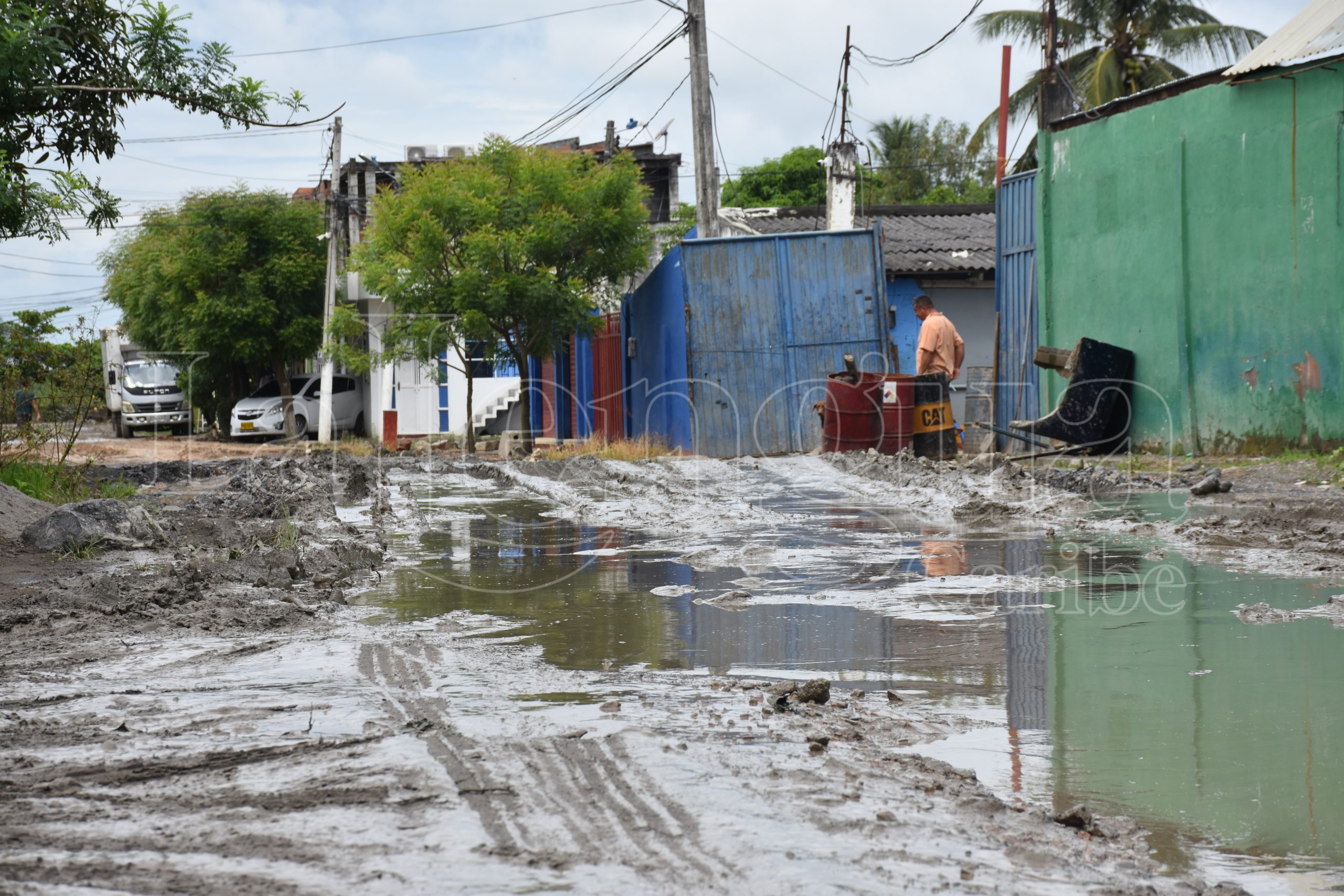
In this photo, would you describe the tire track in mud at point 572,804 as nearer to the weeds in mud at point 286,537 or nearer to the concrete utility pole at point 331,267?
the weeds in mud at point 286,537

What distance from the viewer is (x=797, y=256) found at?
629 inches

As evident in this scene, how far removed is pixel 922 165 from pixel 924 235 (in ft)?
80.2

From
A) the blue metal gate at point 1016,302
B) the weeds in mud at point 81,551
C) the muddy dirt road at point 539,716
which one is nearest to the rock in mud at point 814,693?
the muddy dirt road at point 539,716

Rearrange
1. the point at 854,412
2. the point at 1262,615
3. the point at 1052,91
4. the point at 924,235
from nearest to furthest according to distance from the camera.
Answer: the point at 1262,615 → the point at 854,412 → the point at 1052,91 → the point at 924,235

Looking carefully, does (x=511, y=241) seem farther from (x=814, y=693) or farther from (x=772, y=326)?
(x=814, y=693)

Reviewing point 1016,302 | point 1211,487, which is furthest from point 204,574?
point 1016,302

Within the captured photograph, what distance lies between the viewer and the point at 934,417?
41.8 feet

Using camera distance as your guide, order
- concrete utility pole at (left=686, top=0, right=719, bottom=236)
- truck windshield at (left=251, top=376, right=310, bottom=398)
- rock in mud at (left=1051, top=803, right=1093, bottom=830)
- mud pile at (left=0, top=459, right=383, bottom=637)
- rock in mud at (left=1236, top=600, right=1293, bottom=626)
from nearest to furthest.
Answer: rock in mud at (left=1051, top=803, right=1093, bottom=830) < rock in mud at (left=1236, top=600, right=1293, bottom=626) < mud pile at (left=0, top=459, right=383, bottom=637) < concrete utility pole at (left=686, top=0, right=719, bottom=236) < truck windshield at (left=251, top=376, right=310, bottom=398)

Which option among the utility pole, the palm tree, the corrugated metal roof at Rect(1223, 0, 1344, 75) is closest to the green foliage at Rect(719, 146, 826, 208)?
the palm tree

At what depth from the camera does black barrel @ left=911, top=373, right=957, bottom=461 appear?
12.7m

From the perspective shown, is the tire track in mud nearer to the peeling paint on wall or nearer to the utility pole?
the peeling paint on wall

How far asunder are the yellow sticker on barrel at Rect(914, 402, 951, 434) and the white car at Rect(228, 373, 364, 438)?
19.0 m

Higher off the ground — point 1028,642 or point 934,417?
point 934,417

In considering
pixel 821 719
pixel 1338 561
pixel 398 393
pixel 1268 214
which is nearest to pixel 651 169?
pixel 398 393
